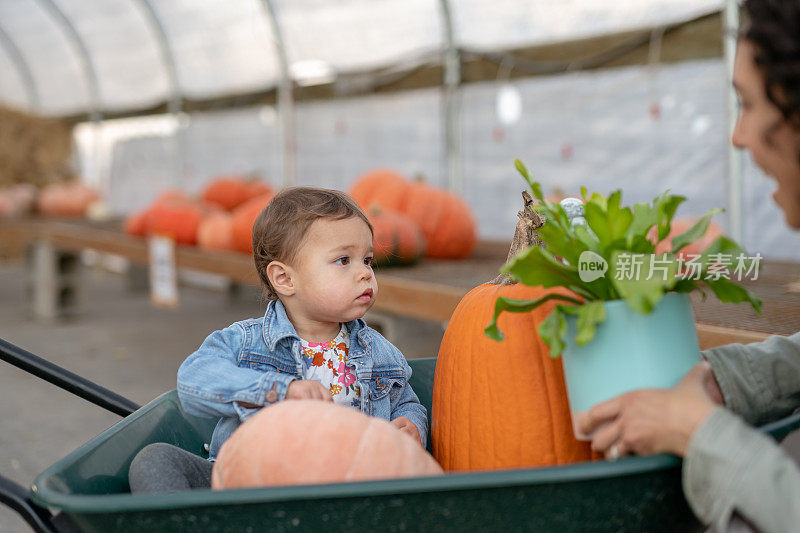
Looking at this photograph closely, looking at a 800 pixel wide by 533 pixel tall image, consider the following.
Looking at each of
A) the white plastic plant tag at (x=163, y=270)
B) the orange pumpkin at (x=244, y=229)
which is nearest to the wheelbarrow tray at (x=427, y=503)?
the orange pumpkin at (x=244, y=229)

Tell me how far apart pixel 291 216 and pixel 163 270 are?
2583 millimetres

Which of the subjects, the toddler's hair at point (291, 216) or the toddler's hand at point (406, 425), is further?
the toddler's hair at point (291, 216)

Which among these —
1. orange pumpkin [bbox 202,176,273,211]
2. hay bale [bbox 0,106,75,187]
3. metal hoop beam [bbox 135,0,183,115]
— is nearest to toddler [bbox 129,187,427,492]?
orange pumpkin [bbox 202,176,273,211]

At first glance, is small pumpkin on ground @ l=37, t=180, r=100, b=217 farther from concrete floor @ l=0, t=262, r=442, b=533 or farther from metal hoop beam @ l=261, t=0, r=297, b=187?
metal hoop beam @ l=261, t=0, r=297, b=187

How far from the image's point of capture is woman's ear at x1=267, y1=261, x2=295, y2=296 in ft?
4.21

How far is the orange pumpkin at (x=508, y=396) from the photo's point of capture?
3.37 ft

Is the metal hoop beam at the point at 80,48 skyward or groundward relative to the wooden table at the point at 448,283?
skyward

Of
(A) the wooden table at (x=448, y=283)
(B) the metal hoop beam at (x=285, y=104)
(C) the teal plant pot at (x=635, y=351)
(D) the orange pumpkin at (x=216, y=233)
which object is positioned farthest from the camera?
(B) the metal hoop beam at (x=285, y=104)

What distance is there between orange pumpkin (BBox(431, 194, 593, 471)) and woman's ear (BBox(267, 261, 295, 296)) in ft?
1.02

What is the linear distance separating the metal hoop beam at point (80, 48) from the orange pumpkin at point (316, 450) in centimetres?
722

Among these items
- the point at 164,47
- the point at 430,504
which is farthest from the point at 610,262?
the point at 164,47

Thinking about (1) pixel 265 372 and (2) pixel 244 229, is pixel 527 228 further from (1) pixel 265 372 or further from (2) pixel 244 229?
(2) pixel 244 229

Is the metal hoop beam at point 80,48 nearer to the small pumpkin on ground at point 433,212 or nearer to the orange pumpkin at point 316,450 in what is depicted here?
the small pumpkin on ground at point 433,212

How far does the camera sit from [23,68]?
853 cm
